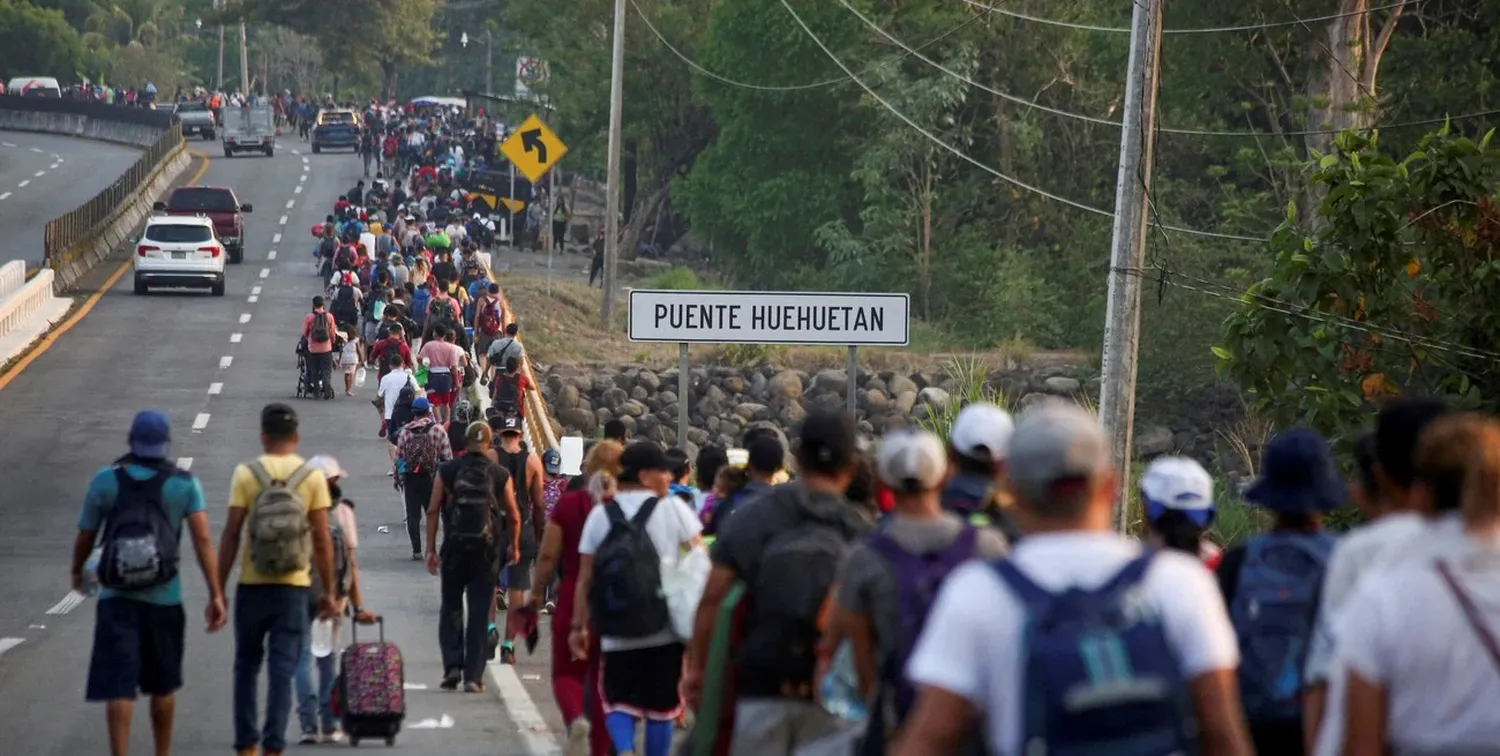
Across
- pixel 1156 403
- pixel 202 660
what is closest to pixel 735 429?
pixel 1156 403

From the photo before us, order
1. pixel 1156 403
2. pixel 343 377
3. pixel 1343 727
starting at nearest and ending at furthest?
pixel 1343 727, pixel 343 377, pixel 1156 403

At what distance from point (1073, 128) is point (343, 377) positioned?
74.8 ft

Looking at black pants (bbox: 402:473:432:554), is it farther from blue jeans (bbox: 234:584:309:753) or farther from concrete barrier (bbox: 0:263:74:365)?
concrete barrier (bbox: 0:263:74:365)

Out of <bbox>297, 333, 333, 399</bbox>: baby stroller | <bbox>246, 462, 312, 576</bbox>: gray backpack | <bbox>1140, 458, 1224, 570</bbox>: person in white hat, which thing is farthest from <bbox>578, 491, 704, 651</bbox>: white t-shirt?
<bbox>297, 333, 333, 399</bbox>: baby stroller

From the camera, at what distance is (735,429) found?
4509 centimetres

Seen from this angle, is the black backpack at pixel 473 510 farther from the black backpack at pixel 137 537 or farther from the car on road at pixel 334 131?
the car on road at pixel 334 131

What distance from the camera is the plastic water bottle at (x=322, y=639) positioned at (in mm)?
10719

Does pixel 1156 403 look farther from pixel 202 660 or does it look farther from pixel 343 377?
pixel 202 660

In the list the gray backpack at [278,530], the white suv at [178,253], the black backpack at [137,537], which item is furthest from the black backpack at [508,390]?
the white suv at [178,253]

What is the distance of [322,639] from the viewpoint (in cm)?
1084

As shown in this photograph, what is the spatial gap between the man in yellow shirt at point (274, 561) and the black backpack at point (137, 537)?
38cm

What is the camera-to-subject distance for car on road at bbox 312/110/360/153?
284 feet

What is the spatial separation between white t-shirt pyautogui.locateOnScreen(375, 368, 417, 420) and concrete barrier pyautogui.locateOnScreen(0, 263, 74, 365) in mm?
15423

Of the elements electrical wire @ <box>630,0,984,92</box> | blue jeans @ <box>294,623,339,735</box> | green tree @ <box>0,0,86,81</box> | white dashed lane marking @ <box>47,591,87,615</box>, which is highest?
green tree @ <box>0,0,86,81</box>
